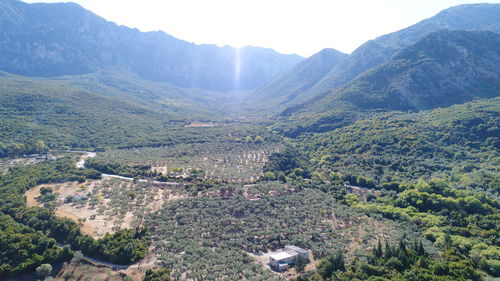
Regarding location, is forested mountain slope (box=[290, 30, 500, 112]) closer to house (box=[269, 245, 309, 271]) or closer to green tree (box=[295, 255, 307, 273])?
house (box=[269, 245, 309, 271])

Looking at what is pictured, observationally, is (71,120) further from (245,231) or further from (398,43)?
(398,43)

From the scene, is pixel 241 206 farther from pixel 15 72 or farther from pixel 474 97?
pixel 15 72

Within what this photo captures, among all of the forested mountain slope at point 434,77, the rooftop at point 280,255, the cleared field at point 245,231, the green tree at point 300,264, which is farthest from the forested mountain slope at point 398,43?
→ the green tree at point 300,264

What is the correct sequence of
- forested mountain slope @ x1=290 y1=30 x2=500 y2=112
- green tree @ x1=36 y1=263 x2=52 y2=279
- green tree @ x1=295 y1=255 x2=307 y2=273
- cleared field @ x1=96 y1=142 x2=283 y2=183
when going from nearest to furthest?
green tree @ x1=36 y1=263 x2=52 y2=279 < green tree @ x1=295 y1=255 x2=307 y2=273 < cleared field @ x1=96 y1=142 x2=283 y2=183 < forested mountain slope @ x1=290 y1=30 x2=500 y2=112

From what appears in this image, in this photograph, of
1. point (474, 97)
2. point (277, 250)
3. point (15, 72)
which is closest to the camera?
point (277, 250)

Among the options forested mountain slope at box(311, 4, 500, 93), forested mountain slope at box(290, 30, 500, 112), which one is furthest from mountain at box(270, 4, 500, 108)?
forested mountain slope at box(290, 30, 500, 112)

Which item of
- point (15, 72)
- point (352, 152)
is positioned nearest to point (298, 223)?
point (352, 152)

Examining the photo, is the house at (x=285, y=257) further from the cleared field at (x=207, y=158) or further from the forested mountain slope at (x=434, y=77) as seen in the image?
the forested mountain slope at (x=434, y=77)
